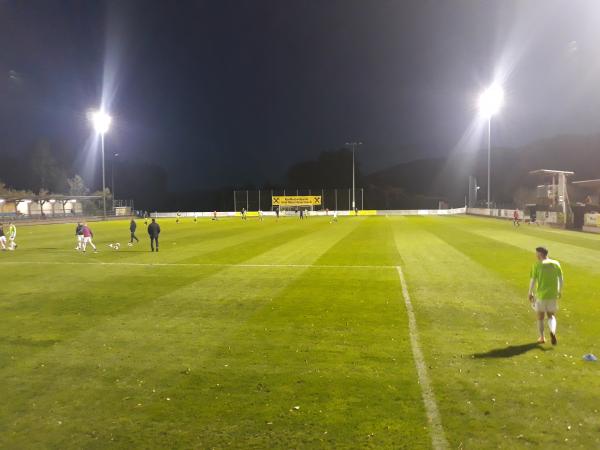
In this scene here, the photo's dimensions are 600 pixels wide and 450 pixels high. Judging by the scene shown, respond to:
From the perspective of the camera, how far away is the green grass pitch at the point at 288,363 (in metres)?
5.32

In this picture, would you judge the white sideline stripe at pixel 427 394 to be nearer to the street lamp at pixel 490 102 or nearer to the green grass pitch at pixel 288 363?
the green grass pitch at pixel 288 363

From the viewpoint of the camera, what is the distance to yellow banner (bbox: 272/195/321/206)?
92.1 m

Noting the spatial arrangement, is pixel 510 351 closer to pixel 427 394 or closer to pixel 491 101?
pixel 427 394

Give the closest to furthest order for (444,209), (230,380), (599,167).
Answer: (230,380)
(444,209)
(599,167)

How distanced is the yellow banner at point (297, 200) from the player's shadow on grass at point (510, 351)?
8371cm

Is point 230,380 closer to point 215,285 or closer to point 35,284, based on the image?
point 215,285

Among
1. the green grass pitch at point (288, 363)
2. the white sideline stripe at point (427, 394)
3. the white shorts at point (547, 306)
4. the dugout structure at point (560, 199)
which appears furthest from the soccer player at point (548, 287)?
the dugout structure at point (560, 199)

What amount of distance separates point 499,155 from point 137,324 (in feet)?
631

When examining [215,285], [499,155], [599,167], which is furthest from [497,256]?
[499,155]

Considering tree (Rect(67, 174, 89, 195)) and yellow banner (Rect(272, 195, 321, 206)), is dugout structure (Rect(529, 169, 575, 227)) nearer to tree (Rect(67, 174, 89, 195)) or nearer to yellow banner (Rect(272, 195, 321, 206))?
yellow banner (Rect(272, 195, 321, 206))

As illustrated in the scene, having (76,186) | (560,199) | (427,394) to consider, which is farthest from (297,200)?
(427,394)

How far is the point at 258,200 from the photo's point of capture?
9719cm

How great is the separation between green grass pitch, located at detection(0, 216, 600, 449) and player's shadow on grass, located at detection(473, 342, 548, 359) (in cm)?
3

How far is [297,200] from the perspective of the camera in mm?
92688
